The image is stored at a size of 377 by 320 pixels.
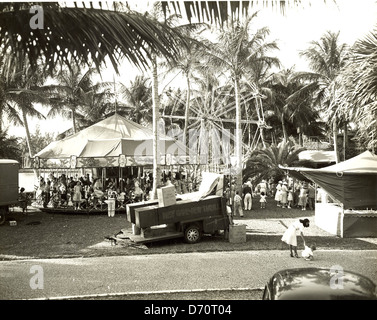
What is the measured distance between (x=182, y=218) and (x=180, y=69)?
13.2 m

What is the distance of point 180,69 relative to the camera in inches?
922

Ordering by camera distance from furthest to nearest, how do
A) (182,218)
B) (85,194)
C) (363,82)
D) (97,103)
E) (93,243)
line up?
(97,103)
(85,194)
(93,243)
(182,218)
(363,82)

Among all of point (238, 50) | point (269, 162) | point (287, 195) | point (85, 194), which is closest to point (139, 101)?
point (269, 162)

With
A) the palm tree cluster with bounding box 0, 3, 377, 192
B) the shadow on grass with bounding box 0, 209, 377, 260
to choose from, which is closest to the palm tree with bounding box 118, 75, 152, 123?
the palm tree cluster with bounding box 0, 3, 377, 192

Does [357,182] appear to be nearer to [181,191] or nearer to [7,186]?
[181,191]

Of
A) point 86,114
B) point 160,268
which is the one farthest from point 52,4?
point 86,114

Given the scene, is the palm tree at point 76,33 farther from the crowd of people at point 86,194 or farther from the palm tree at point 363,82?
the crowd of people at point 86,194

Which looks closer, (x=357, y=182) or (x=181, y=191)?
(x=357, y=182)

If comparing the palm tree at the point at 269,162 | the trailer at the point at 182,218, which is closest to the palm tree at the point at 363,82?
A: the trailer at the point at 182,218

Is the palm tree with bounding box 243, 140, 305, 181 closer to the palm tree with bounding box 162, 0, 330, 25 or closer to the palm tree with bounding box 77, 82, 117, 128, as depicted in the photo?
the palm tree with bounding box 77, 82, 117, 128

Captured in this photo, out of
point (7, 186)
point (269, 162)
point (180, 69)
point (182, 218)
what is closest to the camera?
point (182, 218)
